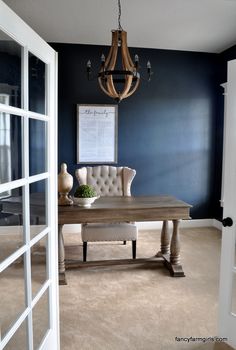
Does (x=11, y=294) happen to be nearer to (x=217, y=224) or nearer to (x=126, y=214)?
(x=126, y=214)

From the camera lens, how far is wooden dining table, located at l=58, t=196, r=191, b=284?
3.14 meters

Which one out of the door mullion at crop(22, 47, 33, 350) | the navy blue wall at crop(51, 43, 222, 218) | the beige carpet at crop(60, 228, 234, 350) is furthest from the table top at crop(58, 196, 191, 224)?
the navy blue wall at crop(51, 43, 222, 218)

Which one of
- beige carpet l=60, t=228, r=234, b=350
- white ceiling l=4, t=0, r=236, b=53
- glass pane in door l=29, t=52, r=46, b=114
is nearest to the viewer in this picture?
glass pane in door l=29, t=52, r=46, b=114

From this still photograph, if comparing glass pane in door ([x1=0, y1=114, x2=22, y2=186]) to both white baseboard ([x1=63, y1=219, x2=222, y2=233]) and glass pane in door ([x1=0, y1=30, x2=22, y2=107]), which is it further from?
white baseboard ([x1=63, y1=219, x2=222, y2=233])

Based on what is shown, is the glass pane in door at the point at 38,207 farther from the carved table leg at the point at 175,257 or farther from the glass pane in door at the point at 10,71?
the carved table leg at the point at 175,257

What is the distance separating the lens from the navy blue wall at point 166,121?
4879 millimetres

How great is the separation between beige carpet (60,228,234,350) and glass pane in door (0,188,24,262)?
1.13 metres

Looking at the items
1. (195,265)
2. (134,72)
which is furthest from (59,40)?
(195,265)

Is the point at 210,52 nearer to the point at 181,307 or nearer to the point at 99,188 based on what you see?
the point at 99,188

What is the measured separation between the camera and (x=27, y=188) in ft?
5.21

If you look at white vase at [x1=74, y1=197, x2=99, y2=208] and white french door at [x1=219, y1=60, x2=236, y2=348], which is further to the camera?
white vase at [x1=74, y1=197, x2=99, y2=208]

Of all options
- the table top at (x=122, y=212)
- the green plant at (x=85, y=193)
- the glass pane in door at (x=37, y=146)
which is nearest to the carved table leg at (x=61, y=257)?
the table top at (x=122, y=212)

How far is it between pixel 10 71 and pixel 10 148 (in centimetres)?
34

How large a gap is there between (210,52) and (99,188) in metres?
2.84
